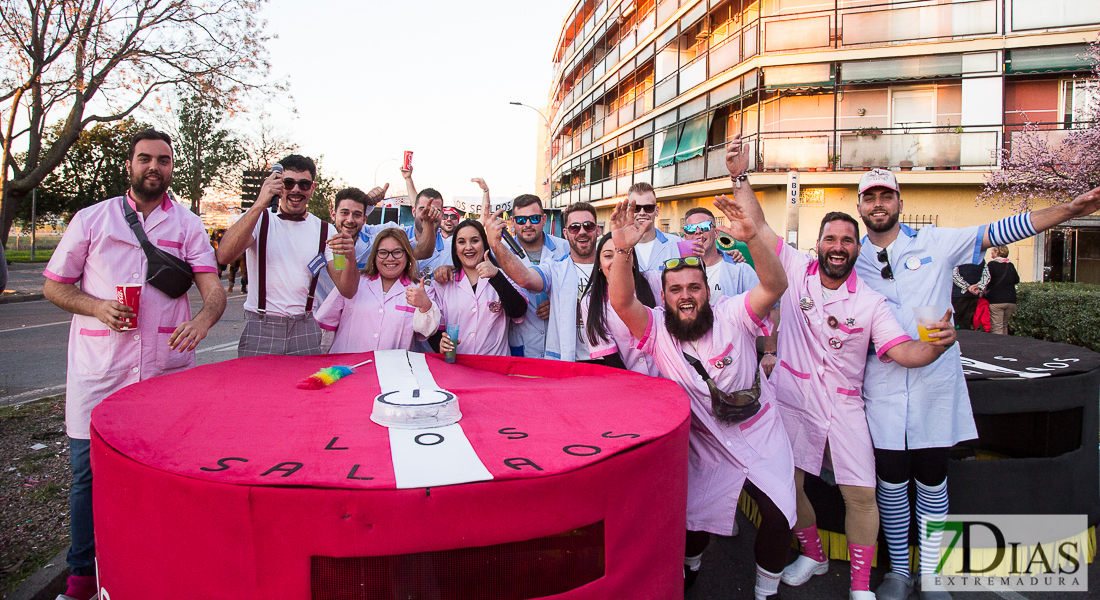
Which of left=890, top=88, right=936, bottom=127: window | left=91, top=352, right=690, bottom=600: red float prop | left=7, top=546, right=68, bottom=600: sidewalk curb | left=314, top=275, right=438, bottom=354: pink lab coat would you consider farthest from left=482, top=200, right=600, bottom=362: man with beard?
left=890, top=88, right=936, bottom=127: window

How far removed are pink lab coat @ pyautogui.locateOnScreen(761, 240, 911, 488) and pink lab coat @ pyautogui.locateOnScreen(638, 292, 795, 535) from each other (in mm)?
260

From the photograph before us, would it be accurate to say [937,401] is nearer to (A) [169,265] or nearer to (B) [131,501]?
(B) [131,501]

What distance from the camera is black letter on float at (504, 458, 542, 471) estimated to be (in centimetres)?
171

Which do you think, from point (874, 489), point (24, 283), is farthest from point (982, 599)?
point (24, 283)

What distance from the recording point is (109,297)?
297 cm

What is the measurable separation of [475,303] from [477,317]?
0.09 meters

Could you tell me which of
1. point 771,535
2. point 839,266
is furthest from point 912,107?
point 771,535

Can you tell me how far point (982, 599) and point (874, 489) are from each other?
802mm

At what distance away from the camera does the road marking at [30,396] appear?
5949 millimetres

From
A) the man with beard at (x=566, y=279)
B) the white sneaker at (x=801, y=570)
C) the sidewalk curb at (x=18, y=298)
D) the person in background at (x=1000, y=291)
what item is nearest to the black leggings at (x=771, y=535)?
the white sneaker at (x=801, y=570)

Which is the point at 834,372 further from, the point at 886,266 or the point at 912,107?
the point at 912,107

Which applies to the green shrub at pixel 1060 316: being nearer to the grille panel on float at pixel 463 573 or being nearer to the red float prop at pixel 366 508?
the red float prop at pixel 366 508

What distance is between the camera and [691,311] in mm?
3035

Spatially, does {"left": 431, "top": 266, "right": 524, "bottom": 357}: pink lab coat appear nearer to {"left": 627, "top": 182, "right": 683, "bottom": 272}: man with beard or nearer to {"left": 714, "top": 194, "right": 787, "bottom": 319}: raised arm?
{"left": 627, "top": 182, "right": 683, "bottom": 272}: man with beard
